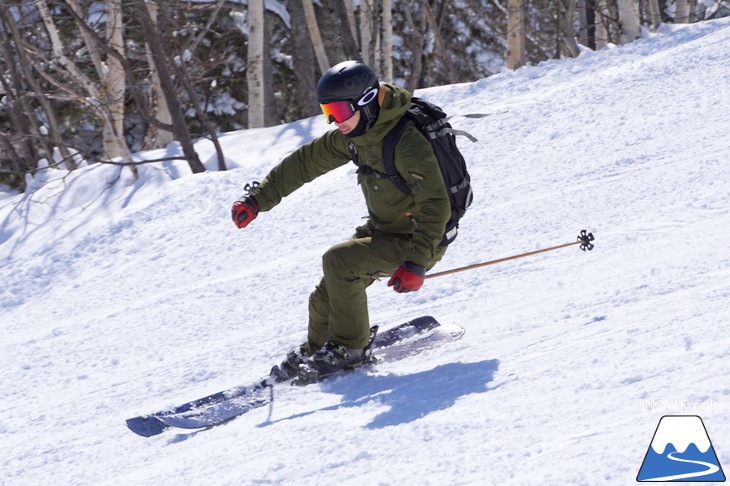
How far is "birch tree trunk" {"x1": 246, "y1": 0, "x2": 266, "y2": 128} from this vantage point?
39.1 ft

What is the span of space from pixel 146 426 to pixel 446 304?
2004mm

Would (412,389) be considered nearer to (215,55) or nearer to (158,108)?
(158,108)

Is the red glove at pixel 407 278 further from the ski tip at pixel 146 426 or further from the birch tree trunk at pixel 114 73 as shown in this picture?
the birch tree trunk at pixel 114 73

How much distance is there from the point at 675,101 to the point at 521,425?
548 cm

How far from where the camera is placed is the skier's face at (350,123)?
3.80m

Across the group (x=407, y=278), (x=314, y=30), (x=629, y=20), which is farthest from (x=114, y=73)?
(x=407, y=278)

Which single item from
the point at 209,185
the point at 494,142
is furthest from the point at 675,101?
the point at 209,185

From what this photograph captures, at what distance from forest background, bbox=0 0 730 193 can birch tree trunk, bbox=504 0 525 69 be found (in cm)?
2

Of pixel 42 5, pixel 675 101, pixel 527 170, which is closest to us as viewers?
pixel 527 170

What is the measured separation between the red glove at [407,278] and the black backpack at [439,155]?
383 millimetres

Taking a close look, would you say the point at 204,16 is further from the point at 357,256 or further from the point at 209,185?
the point at 357,256

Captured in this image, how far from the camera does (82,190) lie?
867 cm

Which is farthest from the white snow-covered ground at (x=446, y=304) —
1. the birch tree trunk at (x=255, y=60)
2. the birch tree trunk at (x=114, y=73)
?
the birch tree trunk at (x=255, y=60)

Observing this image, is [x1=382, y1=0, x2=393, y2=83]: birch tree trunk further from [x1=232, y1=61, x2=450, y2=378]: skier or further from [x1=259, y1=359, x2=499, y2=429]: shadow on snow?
[x1=259, y1=359, x2=499, y2=429]: shadow on snow
